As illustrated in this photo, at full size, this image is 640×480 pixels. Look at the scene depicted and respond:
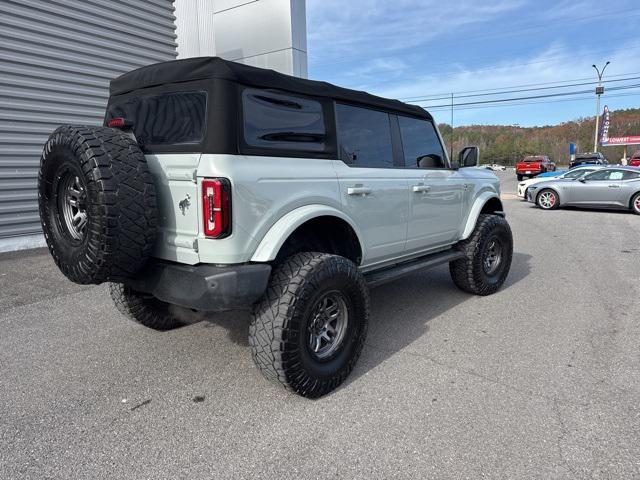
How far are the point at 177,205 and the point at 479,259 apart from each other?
3416 millimetres

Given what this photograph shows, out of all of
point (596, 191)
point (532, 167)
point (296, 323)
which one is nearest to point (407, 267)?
point (296, 323)

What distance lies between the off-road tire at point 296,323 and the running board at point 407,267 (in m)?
0.68

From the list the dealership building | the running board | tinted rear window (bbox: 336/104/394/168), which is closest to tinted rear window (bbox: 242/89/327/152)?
tinted rear window (bbox: 336/104/394/168)

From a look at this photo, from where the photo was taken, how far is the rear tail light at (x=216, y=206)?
8.09 feet

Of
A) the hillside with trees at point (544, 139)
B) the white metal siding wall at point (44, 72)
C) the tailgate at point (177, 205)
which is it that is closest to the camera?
the tailgate at point (177, 205)

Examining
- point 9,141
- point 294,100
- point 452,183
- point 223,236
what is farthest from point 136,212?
point 9,141

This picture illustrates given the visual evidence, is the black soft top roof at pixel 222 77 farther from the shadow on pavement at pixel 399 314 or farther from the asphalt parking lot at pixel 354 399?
the asphalt parking lot at pixel 354 399

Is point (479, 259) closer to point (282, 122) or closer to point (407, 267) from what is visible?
point (407, 267)

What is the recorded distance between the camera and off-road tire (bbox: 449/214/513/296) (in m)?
4.79

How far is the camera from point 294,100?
122 inches

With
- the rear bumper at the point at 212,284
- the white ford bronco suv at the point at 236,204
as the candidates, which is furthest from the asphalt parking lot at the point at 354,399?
the rear bumper at the point at 212,284

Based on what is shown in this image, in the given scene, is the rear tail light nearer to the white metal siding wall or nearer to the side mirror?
the side mirror

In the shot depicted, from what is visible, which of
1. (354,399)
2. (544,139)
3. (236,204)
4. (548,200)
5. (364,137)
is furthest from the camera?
(544,139)

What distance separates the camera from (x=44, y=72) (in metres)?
7.50
